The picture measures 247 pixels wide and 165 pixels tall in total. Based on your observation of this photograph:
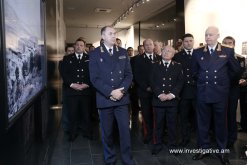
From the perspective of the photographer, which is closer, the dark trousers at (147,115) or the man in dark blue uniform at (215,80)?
the man in dark blue uniform at (215,80)

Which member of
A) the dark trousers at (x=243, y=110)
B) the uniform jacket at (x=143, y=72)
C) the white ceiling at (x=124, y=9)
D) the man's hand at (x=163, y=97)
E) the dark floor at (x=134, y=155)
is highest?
the white ceiling at (x=124, y=9)

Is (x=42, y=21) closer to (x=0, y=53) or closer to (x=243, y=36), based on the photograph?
(x=0, y=53)

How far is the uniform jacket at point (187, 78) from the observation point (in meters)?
3.70

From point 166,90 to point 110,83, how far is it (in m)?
0.85

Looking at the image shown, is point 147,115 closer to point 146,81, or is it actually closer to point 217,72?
point 146,81

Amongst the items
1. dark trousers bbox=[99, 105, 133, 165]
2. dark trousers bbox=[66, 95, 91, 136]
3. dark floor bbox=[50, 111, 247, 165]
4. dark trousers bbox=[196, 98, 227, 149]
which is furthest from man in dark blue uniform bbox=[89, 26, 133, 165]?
dark trousers bbox=[66, 95, 91, 136]

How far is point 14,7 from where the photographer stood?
1.42m

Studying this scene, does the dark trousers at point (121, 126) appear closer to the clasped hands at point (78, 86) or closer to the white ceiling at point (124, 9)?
the clasped hands at point (78, 86)

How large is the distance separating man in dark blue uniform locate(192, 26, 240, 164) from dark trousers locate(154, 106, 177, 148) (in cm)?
36

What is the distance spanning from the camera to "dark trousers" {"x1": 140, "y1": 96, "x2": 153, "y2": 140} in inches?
155

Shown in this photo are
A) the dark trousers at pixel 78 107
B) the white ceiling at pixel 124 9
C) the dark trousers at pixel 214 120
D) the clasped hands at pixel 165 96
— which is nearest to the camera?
the dark trousers at pixel 214 120

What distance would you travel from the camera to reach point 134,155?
11.5ft

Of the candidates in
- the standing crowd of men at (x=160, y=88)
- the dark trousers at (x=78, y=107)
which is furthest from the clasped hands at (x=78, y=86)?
the dark trousers at (x=78, y=107)

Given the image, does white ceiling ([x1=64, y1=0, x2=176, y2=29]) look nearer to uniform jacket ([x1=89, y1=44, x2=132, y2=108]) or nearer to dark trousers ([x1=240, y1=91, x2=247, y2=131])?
dark trousers ([x1=240, y1=91, x2=247, y2=131])
